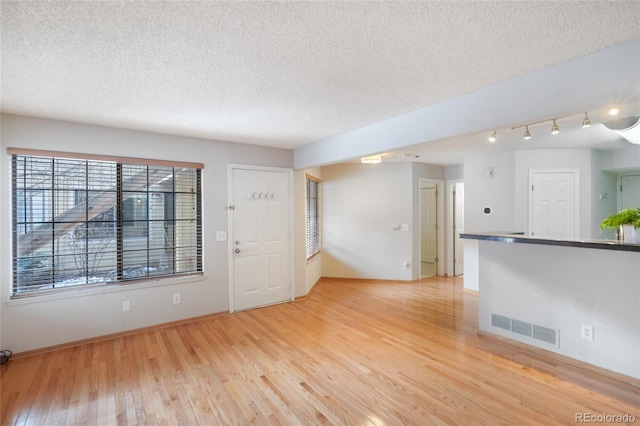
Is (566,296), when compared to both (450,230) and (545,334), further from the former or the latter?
(450,230)

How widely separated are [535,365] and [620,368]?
58 centimetres

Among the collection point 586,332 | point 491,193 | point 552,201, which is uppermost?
point 491,193

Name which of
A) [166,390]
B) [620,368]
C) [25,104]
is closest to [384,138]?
[620,368]

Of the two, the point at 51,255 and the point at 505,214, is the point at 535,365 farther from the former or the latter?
the point at 51,255

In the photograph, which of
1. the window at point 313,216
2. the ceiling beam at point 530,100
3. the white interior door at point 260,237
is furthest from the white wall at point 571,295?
the window at point 313,216

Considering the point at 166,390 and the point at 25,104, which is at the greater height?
the point at 25,104

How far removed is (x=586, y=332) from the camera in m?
2.67

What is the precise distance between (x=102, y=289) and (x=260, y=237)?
1.98 meters

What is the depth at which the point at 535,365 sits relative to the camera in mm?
2729

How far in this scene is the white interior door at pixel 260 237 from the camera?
4328 mm

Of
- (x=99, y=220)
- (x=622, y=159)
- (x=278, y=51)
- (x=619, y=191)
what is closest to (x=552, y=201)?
(x=622, y=159)

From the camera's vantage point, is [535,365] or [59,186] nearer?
[535,365]

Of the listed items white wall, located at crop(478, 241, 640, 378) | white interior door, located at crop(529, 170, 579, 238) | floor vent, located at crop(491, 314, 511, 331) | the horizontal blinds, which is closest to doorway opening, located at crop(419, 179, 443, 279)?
white interior door, located at crop(529, 170, 579, 238)

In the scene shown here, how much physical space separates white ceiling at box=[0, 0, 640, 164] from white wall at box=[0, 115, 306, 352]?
0.40 m
